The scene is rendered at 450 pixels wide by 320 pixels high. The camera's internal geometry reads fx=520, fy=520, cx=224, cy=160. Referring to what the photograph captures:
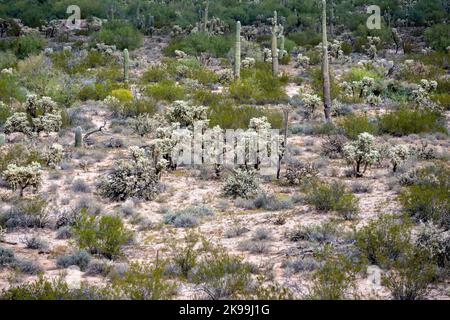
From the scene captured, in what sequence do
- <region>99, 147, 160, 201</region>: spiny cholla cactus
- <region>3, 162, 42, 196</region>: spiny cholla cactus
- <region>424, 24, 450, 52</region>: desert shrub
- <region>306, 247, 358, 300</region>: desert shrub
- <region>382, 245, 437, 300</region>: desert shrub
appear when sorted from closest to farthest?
<region>306, 247, 358, 300</region>: desert shrub < <region>382, 245, 437, 300</region>: desert shrub < <region>3, 162, 42, 196</region>: spiny cholla cactus < <region>99, 147, 160, 201</region>: spiny cholla cactus < <region>424, 24, 450, 52</region>: desert shrub

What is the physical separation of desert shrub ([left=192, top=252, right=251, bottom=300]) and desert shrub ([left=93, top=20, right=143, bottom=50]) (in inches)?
1069

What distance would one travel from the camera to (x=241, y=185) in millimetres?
11414

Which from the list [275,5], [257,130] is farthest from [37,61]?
[275,5]

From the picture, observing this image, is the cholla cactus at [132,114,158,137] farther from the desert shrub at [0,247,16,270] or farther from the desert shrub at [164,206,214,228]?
the desert shrub at [0,247,16,270]

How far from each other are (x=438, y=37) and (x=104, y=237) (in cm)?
2882

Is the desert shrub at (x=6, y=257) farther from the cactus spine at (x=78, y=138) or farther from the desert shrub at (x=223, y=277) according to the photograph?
the cactus spine at (x=78, y=138)

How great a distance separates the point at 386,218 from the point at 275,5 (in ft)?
121

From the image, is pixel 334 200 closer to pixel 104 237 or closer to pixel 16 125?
pixel 104 237

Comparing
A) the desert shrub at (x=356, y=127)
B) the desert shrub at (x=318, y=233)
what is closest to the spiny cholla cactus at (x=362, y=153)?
the desert shrub at (x=356, y=127)

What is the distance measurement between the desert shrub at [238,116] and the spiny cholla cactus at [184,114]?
0.47 meters

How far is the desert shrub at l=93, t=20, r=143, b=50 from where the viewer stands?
32688mm

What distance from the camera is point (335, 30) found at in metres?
37.5

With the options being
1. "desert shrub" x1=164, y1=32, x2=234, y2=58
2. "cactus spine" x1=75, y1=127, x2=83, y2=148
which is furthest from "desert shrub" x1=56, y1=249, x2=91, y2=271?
"desert shrub" x1=164, y1=32, x2=234, y2=58

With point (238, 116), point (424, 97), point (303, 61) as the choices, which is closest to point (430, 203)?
point (238, 116)
